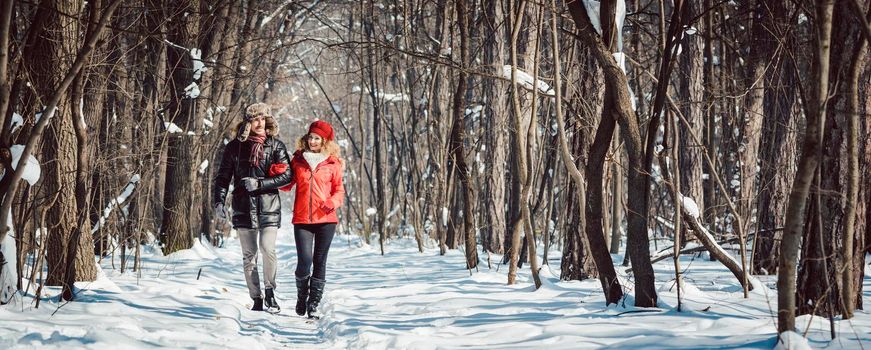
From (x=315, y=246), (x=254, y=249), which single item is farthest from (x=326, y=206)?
(x=254, y=249)

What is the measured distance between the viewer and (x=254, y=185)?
639 centimetres

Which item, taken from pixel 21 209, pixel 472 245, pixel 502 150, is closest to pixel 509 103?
pixel 502 150

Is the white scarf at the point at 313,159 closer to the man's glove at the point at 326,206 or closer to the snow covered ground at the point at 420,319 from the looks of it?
the man's glove at the point at 326,206

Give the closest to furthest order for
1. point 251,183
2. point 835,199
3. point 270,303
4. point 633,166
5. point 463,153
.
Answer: point 835,199
point 633,166
point 251,183
point 270,303
point 463,153

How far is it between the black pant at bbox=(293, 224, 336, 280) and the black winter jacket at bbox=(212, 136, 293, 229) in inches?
11.6

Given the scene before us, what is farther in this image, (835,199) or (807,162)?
(835,199)

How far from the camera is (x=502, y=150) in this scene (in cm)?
1259

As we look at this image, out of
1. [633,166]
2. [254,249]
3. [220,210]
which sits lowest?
[254,249]

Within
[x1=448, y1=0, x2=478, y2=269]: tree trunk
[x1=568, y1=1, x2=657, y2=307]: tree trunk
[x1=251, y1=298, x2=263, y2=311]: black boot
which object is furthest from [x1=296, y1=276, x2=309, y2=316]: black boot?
[x1=448, y1=0, x2=478, y2=269]: tree trunk

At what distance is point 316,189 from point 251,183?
0.55 m

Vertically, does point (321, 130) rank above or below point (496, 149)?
below

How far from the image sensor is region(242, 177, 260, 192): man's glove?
20.9ft

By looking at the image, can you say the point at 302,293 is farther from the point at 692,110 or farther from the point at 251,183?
the point at 692,110

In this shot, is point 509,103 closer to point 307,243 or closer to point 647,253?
point 307,243
